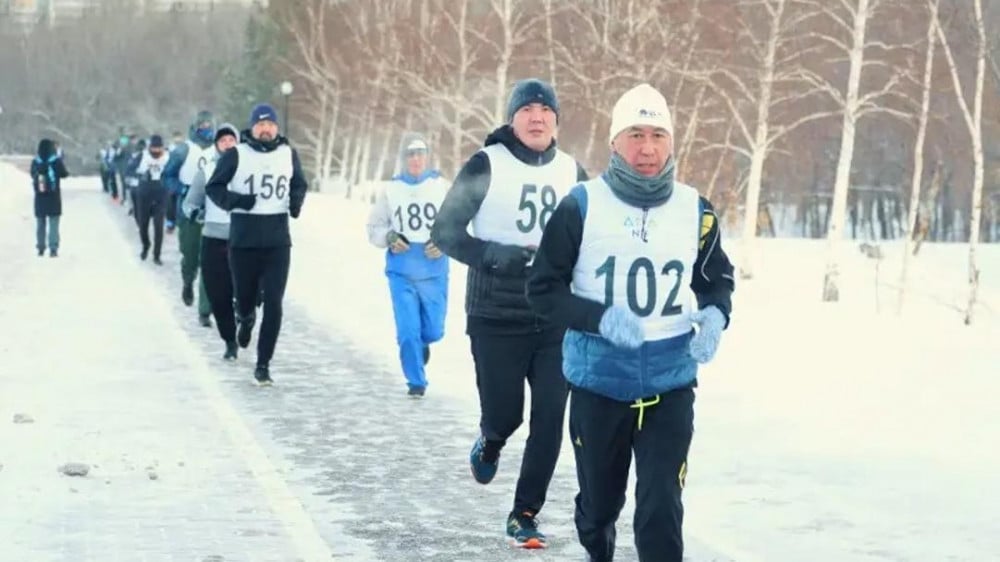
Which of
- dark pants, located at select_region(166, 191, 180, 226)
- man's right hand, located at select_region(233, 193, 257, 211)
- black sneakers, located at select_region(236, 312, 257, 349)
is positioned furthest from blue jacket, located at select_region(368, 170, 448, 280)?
dark pants, located at select_region(166, 191, 180, 226)

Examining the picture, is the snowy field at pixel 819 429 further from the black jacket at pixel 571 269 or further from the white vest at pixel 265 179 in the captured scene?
the black jacket at pixel 571 269

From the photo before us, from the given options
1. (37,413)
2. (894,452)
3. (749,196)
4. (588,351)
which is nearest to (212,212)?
(37,413)

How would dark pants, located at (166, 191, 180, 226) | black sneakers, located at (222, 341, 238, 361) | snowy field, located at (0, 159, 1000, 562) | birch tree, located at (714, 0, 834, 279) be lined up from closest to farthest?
snowy field, located at (0, 159, 1000, 562) < black sneakers, located at (222, 341, 238, 361) < dark pants, located at (166, 191, 180, 226) < birch tree, located at (714, 0, 834, 279)

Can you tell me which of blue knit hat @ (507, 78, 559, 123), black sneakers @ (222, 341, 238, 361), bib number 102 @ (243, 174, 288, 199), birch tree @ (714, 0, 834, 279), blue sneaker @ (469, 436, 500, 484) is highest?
birch tree @ (714, 0, 834, 279)

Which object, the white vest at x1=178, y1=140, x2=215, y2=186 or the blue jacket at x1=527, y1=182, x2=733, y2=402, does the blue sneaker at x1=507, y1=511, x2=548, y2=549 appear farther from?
the white vest at x1=178, y1=140, x2=215, y2=186

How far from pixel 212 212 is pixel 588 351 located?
9.90 metres

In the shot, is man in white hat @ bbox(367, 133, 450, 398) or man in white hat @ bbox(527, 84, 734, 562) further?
man in white hat @ bbox(367, 133, 450, 398)

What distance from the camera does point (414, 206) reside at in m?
13.0

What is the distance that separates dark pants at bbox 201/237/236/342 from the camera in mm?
15102

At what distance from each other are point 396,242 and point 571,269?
22.2ft

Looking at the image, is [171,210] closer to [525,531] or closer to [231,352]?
[231,352]

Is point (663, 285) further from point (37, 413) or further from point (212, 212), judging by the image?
point (212, 212)

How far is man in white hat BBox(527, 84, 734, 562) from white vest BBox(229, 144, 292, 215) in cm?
759

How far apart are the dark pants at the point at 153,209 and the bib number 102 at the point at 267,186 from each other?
13368mm
